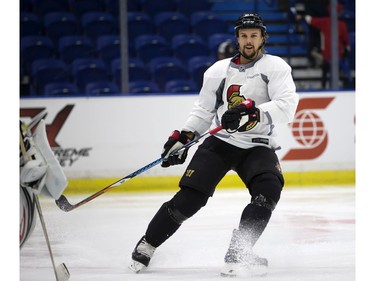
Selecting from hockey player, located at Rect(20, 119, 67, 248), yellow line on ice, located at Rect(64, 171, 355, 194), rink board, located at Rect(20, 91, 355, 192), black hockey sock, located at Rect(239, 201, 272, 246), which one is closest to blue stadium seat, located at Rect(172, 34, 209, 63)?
rink board, located at Rect(20, 91, 355, 192)

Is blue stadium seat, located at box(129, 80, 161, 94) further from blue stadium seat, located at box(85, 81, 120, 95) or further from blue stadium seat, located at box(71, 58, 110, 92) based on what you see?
blue stadium seat, located at box(71, 58, 110, 92)

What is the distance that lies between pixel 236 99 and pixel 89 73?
315 cm

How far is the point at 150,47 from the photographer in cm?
633

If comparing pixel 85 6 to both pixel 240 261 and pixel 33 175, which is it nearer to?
pixel 240 261

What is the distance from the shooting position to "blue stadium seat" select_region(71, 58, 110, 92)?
597cm

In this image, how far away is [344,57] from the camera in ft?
20.1

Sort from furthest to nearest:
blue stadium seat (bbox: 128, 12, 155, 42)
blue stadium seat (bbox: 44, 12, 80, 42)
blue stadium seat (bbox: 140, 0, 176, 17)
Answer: blue stadium seat (bbox: 140, 0, 176, 17) → blue stadium seat (bbox: 128, 12, 155, 42) → blue stadium seat (bbox: 44, 12, 80, 42)

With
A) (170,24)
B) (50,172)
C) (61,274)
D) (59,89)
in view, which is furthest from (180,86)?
(50,172)

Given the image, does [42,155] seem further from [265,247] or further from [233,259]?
[265,247]

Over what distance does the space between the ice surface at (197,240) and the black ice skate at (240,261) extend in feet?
0.14

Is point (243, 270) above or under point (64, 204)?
under

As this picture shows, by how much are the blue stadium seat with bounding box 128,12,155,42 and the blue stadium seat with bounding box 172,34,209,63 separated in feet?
1.14

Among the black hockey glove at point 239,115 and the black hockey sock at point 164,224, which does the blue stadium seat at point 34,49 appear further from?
the black hockey glove at point 239,115
